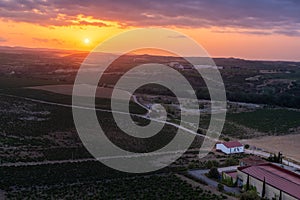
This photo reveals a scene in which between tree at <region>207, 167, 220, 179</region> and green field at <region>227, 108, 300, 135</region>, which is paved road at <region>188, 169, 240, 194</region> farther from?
green field at <region>227, 108, 300, 135</region>

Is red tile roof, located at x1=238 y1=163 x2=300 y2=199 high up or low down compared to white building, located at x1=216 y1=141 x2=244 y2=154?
up

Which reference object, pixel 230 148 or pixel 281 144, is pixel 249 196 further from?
pixel 281 144

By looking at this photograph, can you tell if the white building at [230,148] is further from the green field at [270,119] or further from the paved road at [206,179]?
the green field at [270,119]

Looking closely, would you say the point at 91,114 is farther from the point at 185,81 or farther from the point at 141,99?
the point at 185,81

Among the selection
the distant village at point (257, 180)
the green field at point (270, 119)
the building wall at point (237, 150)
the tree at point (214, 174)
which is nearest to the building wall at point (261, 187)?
the distant village at point (257, 180)

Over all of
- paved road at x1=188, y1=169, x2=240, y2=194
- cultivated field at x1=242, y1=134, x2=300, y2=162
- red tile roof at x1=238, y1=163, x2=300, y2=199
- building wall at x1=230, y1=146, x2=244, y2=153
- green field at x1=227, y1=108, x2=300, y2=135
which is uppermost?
red tile roof at x1=238, y1=163, x2=300, y2=199

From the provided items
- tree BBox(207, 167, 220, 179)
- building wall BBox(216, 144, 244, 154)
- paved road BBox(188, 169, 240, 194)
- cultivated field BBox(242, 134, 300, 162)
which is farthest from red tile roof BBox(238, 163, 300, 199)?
cultivated field BBox(242, 134, 300, 162)

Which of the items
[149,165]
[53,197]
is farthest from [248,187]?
[53,197]

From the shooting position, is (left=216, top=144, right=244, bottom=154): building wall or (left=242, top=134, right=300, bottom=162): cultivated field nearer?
(left=216, top=144, right=244, bottom=154): building wall
